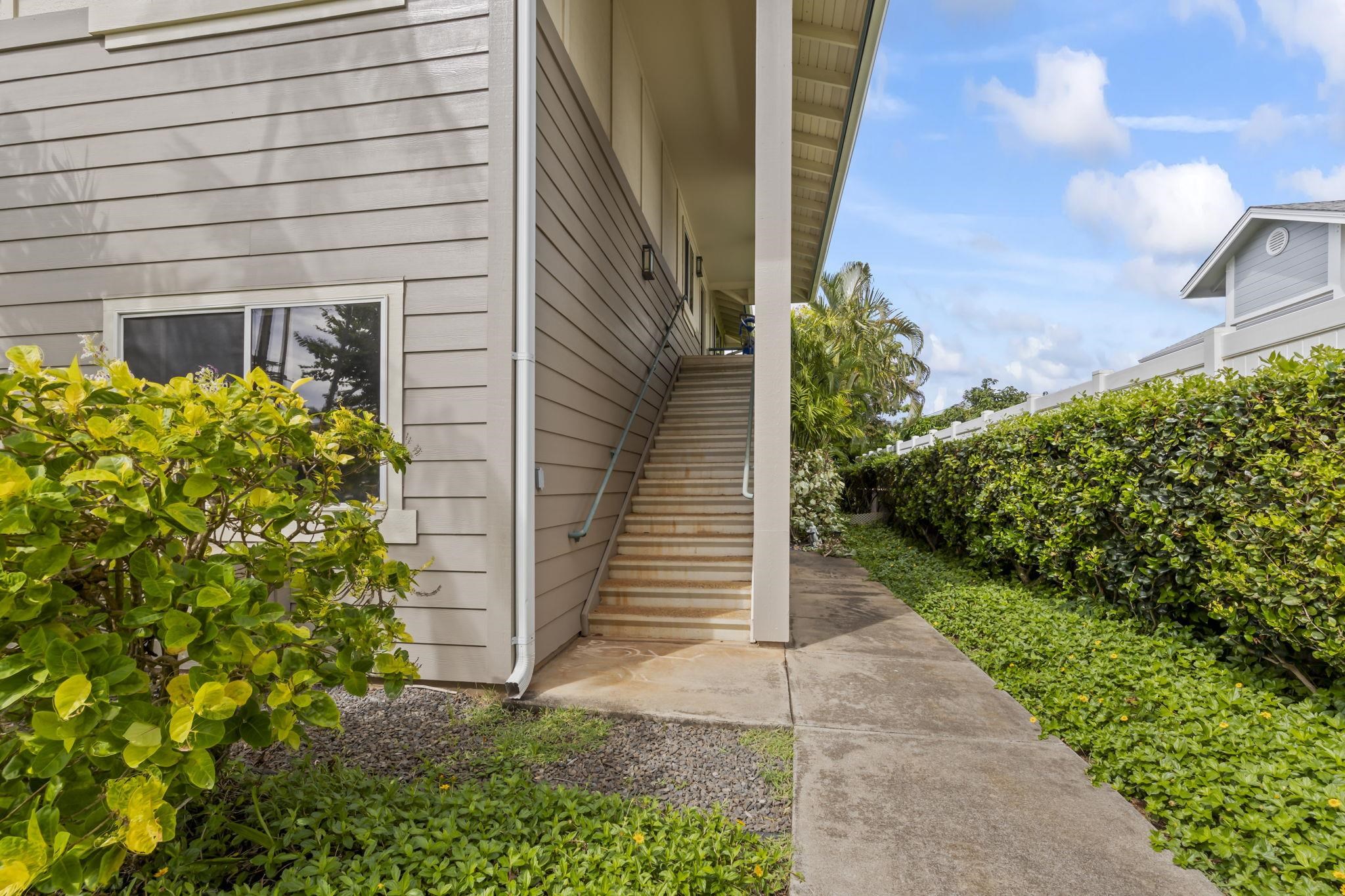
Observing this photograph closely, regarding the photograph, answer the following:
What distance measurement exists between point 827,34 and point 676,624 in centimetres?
539

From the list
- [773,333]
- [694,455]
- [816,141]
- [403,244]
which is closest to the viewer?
[403,244]

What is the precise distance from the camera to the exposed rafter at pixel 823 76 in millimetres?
6713

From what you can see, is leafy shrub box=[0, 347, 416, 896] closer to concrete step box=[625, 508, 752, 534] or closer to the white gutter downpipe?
the white gutter downpipe

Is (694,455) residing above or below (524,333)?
below

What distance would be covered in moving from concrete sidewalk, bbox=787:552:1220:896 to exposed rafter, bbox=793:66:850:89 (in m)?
5.71

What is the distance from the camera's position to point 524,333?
3.62 metres

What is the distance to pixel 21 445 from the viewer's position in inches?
55.4

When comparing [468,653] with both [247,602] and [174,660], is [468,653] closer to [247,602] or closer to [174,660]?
[174,660]

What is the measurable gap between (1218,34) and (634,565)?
1937 cm

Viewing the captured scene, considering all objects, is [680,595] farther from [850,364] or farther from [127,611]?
[850,364]

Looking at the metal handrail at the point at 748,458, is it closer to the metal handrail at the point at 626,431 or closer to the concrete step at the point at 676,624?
the metal handrail at the point at 626,431

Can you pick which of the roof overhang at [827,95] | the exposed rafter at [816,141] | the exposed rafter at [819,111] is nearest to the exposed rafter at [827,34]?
the roof overhang at [827,95]

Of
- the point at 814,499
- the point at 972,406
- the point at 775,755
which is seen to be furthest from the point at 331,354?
the point at 972,406

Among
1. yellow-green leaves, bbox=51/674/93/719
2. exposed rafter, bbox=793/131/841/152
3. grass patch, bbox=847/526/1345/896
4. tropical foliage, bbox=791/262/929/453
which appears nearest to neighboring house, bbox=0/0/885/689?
grass patch, bbox=847/526/1345/896
